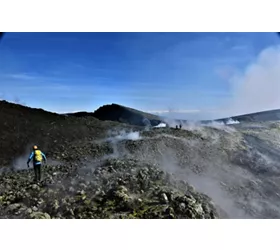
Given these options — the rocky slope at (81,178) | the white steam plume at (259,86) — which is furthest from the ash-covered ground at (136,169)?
the white steam plume at (259,86)

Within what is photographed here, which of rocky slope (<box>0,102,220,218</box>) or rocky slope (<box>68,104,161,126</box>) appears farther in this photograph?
rocky slope (<box>68,104,161,126</box>)

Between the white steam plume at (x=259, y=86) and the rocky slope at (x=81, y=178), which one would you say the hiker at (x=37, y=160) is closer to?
the rocky slope at (x=81, y=178)

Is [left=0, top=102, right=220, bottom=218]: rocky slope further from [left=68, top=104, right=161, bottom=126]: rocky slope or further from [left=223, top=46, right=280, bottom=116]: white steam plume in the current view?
[left=223, top=46, right=280, bottom=116]: white steam plume

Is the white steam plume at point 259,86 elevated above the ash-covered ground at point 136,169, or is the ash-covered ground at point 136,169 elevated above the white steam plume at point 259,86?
the white steam plume at point 259,86

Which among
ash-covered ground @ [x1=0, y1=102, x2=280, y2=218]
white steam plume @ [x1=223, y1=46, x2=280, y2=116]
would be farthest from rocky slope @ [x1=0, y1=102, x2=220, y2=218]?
white steam plume @ [x1=223, y1=46, x2=280, y2=116]

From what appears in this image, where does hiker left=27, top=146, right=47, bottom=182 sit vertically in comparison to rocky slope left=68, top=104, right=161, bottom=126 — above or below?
below

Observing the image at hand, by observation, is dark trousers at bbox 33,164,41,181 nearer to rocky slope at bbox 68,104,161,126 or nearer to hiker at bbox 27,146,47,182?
hiker at bbox 27,146,47,182

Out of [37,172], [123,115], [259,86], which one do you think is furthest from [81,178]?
[259,86]

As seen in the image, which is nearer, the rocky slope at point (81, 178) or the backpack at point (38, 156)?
the rocky slope at point (81, 178)

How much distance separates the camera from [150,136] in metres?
3.27

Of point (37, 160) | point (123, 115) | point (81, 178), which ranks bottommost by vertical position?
point (81, 178)

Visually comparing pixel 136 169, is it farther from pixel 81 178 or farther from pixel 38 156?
pixel 38 156

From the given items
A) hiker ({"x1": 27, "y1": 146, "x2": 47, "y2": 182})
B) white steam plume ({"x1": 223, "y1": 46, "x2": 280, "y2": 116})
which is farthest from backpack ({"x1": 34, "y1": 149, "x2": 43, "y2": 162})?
white steam plume ({"x1": 223, "y1": 46, "x2": 280, "y2": 116})
